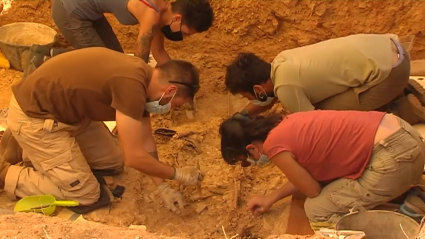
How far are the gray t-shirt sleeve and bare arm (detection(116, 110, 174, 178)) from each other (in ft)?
2.77

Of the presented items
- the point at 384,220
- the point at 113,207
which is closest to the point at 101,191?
the point at 113,207

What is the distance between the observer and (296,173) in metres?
2.90

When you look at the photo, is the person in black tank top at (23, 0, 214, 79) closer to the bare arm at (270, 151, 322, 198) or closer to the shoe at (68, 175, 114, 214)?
the shoe at (68, 175, 114, 214)

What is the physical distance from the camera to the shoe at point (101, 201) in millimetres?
3385

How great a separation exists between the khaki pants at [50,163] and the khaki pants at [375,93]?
155 centimetres

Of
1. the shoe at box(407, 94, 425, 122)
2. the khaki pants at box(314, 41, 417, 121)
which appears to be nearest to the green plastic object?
the khaki pants at box(314, 41, 417, 121)

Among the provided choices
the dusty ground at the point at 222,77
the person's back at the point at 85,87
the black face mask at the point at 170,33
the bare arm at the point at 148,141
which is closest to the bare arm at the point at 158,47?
the black face mask at the point at 170,33

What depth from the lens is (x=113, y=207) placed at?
11.4ft

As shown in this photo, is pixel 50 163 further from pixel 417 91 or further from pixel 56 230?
pixel 417 91

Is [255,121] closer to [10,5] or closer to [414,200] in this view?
[414,200]

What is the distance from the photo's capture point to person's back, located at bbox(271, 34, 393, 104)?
10.7 ft

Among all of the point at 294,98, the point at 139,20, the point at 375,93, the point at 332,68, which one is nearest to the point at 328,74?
the point at 332,68

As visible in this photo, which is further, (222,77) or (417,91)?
(222,77)

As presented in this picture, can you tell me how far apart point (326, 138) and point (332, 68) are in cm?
60
